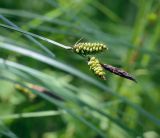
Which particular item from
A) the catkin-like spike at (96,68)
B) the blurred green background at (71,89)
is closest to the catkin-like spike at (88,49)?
the catkin-like spike at (96,68)

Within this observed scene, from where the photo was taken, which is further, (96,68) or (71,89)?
(71,89)

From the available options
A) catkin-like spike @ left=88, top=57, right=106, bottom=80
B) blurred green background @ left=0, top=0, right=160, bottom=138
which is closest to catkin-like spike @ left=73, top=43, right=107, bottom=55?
catkin-like spike @ left=88, top=57, right=106, bottom=80

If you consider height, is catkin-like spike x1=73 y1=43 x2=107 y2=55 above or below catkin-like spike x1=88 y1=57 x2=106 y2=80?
above

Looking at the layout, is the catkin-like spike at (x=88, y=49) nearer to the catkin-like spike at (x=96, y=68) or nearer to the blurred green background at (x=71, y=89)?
→ the catkin-like spike at (x=96, y=68)

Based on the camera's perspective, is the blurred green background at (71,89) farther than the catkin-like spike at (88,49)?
Yes

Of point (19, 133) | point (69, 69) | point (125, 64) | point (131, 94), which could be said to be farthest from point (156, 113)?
point (69, 69)

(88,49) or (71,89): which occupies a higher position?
(71,89)

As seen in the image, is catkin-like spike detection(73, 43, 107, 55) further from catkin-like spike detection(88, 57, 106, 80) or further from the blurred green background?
the blurred green background

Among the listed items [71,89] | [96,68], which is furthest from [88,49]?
[71,89]

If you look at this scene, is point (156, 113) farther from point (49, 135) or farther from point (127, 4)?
point (127, 4)

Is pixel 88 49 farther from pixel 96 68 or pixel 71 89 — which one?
pixel 71 89

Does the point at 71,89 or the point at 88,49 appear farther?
the point at 71,89
